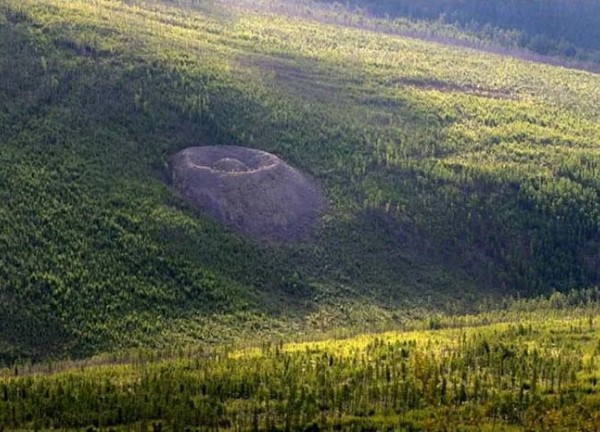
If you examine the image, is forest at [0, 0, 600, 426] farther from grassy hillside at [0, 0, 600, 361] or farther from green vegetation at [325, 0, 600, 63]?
green vegetation at [325, 0, 600, 63]

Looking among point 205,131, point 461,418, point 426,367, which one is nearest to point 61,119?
point 205,131

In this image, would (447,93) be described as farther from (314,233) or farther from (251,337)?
(251,337)

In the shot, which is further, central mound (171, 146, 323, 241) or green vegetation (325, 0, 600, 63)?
green vegetation (325, 0, 600, 63)

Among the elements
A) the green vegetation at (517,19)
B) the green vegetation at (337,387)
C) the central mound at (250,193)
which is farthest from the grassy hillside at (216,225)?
the green vegetation at (517,19)

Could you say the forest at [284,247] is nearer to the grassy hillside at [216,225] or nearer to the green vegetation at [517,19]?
the grassy hillside at [216,225]

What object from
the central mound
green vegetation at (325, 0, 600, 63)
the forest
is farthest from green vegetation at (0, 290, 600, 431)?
green vegetation at (325, 0, 600, 63)

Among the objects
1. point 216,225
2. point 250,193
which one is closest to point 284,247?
point 216,225

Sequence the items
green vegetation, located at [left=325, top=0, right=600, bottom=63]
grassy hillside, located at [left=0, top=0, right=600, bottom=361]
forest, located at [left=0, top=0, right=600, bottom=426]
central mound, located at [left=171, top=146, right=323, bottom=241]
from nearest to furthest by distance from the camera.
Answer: forest, located at [left=0, top=0, right=600, bottom=426] < grassy hillside, located at [left=0, top=0, right=600, bottom=361] < central mound, located at [left=171, top=146, right=323, bottom=241] < green vegetation, located at [left=325, top=0, right=600, bottom=63]

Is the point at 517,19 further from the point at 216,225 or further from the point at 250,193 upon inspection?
the point at 216,225
